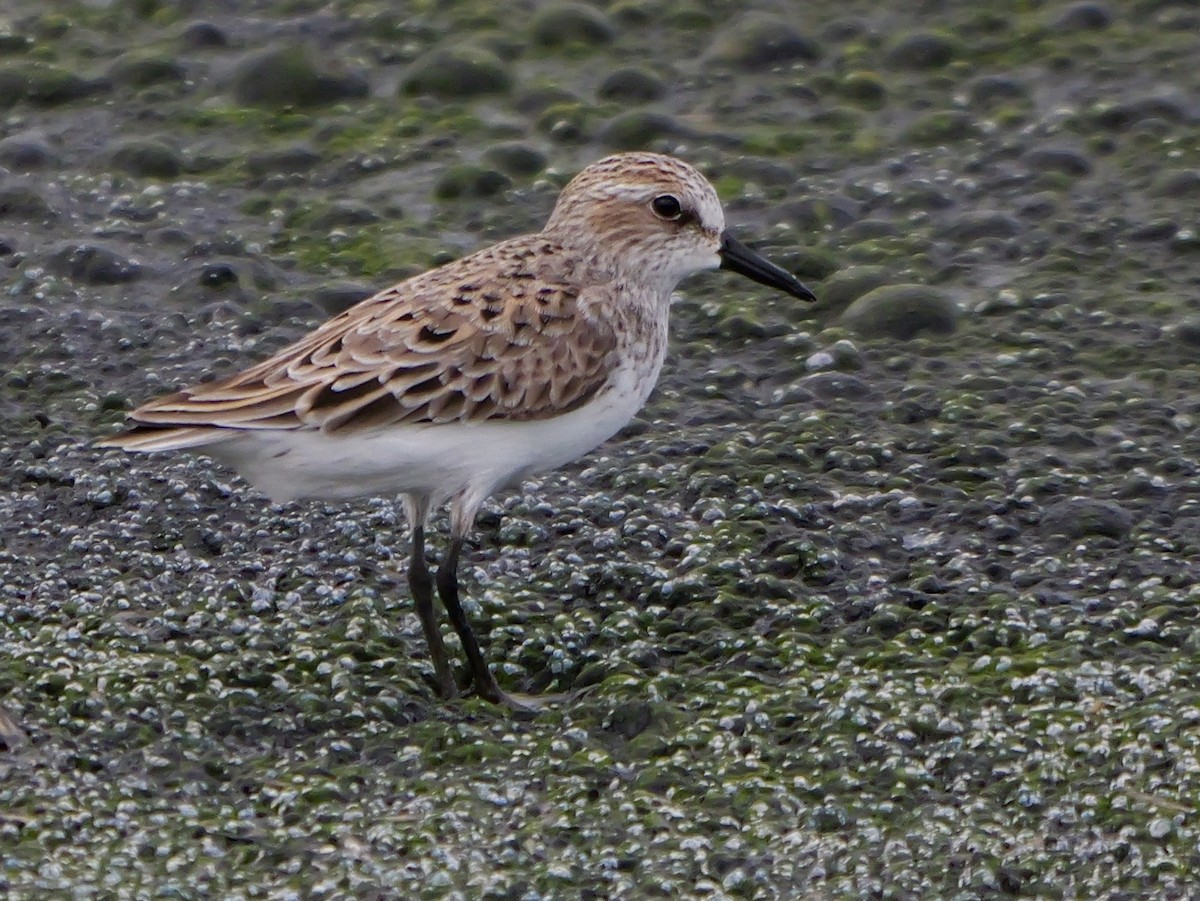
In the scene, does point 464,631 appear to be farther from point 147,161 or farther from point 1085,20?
point 1085,20

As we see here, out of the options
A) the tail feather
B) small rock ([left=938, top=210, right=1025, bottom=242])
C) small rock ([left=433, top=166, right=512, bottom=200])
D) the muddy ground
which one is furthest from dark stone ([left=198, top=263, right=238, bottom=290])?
small rock ([left=938, top=210, right=1025, bottom=242])

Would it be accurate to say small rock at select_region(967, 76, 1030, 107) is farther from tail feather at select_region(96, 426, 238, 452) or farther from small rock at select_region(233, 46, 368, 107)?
tail feather at select_region(96, 426, 238, 452)

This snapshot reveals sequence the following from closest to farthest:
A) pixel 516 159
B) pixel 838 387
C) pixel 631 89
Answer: pixel 838 387 → pixel 516 159 → pixel 631 89

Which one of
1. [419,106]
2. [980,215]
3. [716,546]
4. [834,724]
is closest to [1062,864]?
[834,724]

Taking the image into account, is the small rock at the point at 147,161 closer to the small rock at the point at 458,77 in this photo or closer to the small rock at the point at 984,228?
the small rock at the point at 458,77

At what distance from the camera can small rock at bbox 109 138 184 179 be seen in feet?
25.1

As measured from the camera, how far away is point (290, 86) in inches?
316

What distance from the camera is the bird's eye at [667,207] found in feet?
18.2

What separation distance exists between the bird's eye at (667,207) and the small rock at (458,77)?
271cm

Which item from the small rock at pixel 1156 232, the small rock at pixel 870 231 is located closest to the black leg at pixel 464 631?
the small rock at pixel 870 231

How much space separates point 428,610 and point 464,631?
135 millimetres

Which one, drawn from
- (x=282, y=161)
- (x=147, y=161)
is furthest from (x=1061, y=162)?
(x=147, y=161)

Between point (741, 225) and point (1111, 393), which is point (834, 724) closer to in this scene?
point (1111, 393)

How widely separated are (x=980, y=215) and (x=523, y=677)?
2.99 meters
